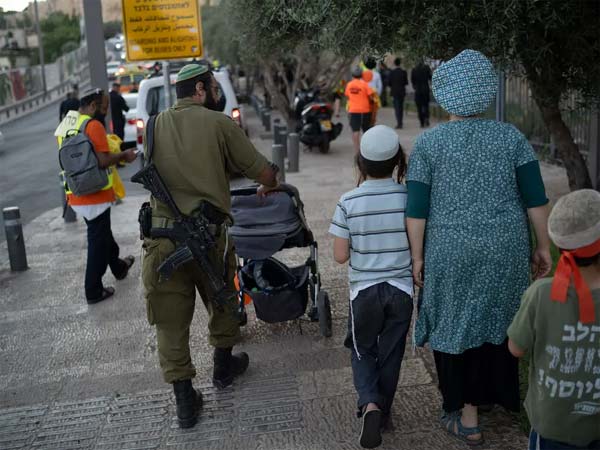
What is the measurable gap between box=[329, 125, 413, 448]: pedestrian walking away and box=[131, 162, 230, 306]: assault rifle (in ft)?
2.59

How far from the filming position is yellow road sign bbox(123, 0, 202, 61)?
9.22 metres

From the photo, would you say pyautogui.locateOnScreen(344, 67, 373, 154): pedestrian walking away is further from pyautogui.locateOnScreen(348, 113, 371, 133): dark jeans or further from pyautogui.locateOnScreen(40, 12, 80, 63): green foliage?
pyautogui.locateOnScreen(40, 12, 80, 63): green foliage

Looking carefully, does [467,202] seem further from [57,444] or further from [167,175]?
[57,444]

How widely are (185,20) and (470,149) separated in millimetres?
6534

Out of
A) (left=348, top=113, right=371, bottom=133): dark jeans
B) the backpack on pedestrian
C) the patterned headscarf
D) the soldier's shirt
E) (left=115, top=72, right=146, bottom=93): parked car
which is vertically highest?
the patterned headscarf

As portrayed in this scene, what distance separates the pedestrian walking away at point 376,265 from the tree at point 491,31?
1.69 metres

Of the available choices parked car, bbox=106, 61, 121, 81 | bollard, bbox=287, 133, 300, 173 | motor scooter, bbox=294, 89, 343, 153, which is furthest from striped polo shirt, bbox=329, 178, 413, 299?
parked car, bbox=106, 61, 121, 81

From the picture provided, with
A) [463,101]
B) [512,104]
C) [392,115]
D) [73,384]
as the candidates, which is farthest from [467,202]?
[392,115]

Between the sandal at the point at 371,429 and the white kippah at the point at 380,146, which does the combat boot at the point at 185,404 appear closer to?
the sandal at the point at 371,429

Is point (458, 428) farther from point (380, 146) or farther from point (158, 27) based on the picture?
point (158, 27)

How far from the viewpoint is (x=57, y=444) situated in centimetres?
421

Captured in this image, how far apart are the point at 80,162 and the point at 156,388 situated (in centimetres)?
214

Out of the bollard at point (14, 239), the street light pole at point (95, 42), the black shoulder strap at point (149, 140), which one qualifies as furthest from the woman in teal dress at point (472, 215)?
the street light pole at point (95, 42)

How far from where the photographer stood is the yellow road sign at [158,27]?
922cm
